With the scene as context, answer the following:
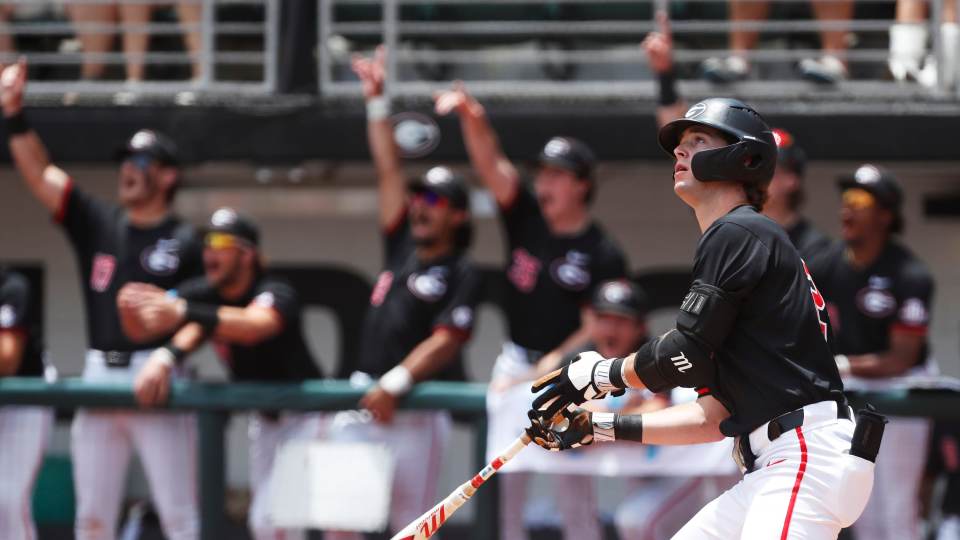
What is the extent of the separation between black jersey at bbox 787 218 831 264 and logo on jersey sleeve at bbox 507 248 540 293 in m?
1.15

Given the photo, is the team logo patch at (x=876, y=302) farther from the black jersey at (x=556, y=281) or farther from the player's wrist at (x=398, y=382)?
the player's wrist at (x=398, y=382)

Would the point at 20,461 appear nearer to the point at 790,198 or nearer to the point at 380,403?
the point at 380,403

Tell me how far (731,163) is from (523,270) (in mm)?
2632

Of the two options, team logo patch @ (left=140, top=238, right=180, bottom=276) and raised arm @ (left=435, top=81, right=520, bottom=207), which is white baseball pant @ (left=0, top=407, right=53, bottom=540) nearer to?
team logo patch @ (left=140, top=238, right=180, bottom=276)

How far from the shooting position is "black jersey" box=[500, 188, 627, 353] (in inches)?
236

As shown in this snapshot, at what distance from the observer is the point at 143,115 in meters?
7.47

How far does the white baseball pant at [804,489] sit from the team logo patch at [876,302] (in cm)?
235

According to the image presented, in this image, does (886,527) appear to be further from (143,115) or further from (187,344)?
(143,115)

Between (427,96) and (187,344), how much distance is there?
97.0 inches

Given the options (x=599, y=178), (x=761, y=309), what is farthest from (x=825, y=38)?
(x=761, y=309)

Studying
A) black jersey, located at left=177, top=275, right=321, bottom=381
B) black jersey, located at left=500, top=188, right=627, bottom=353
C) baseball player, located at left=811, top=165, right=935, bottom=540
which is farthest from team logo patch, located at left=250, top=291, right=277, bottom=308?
baseball player, located at left=811, top=165, right=935, bottom=540

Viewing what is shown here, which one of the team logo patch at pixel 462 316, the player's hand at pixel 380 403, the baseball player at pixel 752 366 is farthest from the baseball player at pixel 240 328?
the baseball player at pixel 752 366

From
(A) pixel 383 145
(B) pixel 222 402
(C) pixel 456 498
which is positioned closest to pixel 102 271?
(B) pixel 222 402

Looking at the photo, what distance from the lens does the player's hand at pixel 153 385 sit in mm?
5512
